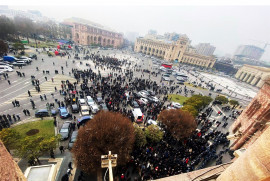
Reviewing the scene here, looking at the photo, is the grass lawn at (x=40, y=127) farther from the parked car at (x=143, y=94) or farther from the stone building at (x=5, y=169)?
the parked car at (x=143, y=94)

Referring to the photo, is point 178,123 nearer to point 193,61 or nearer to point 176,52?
point 176,52

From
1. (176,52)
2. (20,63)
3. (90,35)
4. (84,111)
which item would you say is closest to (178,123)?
(84,111)

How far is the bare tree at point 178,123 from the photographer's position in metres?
14.6

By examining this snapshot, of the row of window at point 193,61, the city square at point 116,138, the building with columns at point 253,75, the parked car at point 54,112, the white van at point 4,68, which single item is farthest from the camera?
the row of window at point 193,61

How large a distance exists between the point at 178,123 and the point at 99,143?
9.74 m

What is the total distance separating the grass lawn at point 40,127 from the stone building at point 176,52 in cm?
8712

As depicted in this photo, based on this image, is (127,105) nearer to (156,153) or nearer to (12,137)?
(156,153)

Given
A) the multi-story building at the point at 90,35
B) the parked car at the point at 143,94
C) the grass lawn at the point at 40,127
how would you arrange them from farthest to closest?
1. the multi-story building at the point at 90,35
2. the parked car at the point at 143,94
3. the grass lawn at the point at 40,127

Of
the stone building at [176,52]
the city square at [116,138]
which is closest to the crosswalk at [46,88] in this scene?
the city square at [116,138]

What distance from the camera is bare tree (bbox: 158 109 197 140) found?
48.1 ft

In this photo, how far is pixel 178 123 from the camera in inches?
583

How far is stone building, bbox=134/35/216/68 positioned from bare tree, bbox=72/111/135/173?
87.0 m

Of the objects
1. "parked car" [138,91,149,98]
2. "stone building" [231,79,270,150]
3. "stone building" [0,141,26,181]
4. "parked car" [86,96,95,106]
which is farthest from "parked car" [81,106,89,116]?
"stone building" [231,79,270,150]

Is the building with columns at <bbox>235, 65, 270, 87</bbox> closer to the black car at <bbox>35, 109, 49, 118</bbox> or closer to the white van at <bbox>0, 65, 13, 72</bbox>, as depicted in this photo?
the black car at <bbox>35, 109, 49, 118</bbox>
